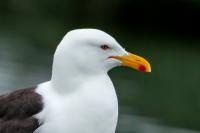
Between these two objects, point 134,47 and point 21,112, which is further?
point 134,47

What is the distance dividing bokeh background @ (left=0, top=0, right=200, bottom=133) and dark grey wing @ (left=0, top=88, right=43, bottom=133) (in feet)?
17.2

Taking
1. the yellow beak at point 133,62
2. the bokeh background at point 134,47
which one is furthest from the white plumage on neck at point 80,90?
the bokeh background at point 134,47

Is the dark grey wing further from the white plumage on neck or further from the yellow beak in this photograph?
the yellow beak

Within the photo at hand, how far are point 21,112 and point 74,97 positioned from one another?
35cm

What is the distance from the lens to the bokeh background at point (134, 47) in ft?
36.7

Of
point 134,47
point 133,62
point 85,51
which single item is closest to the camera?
point 85,51

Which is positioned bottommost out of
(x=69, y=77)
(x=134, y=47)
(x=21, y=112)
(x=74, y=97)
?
(x=134, y=47)

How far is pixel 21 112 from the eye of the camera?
16.0 ft

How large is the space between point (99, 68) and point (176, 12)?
46.1 feet

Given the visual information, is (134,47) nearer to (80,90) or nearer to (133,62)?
(133,62)

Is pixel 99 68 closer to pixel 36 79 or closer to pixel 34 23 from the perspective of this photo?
pixel 36 79

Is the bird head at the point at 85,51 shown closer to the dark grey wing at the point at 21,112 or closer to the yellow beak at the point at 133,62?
the yellow beak at the point at 133,62

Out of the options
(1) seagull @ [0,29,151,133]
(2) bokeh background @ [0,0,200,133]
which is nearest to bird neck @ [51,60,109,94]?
(1) seagull @ [0,29,151,133]

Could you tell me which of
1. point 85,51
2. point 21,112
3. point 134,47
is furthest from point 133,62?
point 134,47
